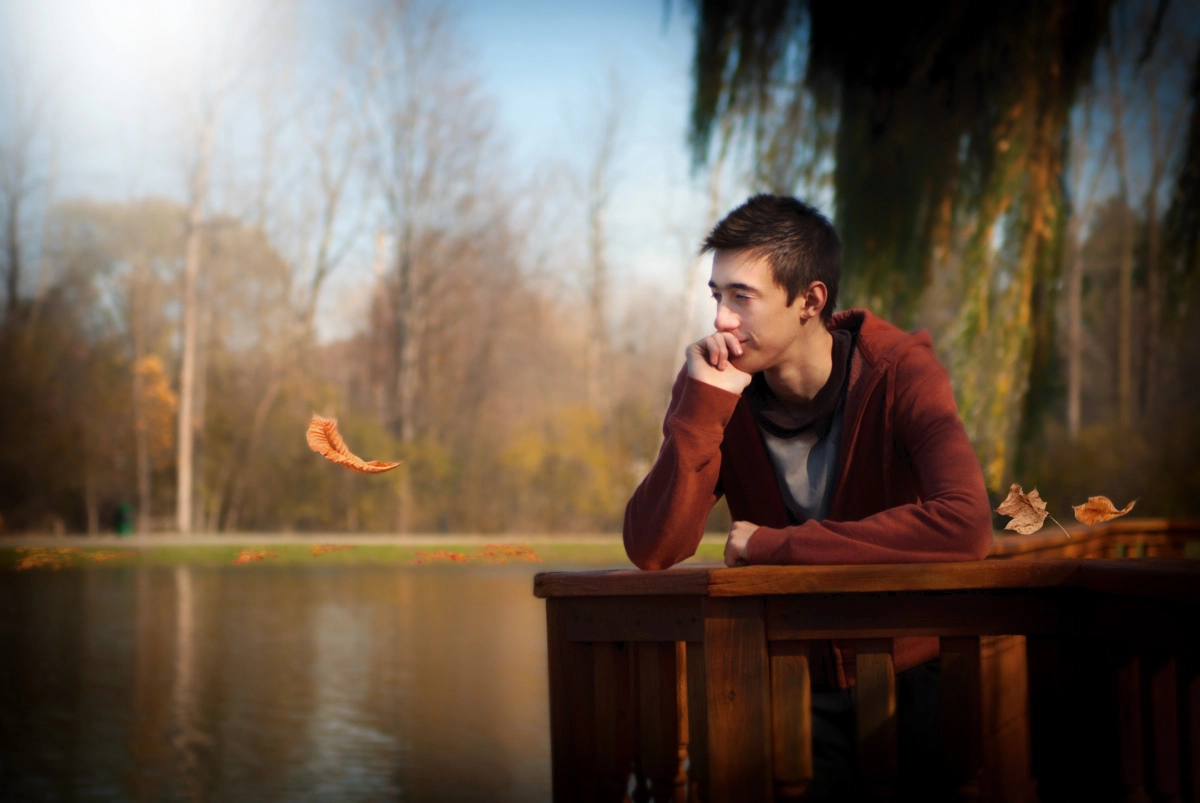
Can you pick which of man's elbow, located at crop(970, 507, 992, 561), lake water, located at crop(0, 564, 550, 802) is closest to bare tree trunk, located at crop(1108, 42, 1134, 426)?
lake water, located at crop(0, 564, 550, 802)

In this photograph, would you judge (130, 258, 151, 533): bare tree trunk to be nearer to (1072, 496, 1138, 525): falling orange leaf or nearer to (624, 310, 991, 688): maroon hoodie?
(624, 310, 991, 688): maroon hoodie

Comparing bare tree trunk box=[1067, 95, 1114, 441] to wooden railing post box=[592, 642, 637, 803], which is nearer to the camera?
wooden railing post box=[592, 642, 637, 803]

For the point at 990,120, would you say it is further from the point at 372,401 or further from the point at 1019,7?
the point at 372,401

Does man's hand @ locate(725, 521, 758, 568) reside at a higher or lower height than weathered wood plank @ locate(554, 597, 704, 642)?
higher

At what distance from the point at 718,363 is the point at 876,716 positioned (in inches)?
20.1

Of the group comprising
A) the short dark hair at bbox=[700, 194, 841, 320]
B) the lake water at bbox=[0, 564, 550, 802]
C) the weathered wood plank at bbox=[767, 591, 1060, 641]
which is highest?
the short dark hair at bbox=[700, 194, 841, 320]

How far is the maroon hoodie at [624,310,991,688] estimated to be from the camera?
4.79ft

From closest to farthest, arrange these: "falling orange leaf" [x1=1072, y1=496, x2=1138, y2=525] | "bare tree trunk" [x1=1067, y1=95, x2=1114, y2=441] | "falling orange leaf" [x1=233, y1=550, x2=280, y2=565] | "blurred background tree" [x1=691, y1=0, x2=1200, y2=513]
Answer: "falling orange leaf" [x1=1072, y1=496, x2=1138, y2=525] → "falling orange leaf" [x1=233, y1=550, x2=280, y2=565] → "blurred background tree" [x1=691, y1=0, x2=1200, y2=513] → "bare tree trunk" [x1=1067, y1=95, x2=1114, y2=441]

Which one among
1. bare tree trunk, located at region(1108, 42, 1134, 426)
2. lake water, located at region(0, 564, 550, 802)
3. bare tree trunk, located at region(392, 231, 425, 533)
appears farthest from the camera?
bare tree trunk, located at region(392, 231, 425, 533)

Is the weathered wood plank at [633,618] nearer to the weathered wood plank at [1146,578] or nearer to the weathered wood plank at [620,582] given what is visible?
the weathered wood plank at [620,582]

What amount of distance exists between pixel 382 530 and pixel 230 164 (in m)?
5.80

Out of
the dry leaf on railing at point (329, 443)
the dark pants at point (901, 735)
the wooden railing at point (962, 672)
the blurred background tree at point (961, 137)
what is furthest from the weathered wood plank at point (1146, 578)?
the blurred background tree at point (961, 137)

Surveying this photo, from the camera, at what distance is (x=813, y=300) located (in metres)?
1.65

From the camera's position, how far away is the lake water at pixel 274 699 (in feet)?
13.1
